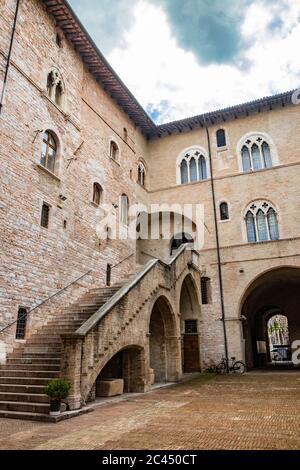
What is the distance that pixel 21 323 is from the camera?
11086 mm

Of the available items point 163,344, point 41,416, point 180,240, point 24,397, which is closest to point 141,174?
point 180,240

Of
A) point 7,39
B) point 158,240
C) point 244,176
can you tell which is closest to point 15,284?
point 7,39

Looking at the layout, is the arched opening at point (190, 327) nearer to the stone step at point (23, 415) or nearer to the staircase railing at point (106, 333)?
the staircase railing at point (106, 333)

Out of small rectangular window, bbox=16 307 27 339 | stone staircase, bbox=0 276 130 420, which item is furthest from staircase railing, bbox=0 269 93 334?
stone staircase, bbox=0 276 130 420

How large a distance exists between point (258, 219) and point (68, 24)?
1354 centimetres

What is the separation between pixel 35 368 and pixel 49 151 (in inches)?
322

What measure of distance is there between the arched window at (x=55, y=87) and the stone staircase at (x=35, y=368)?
845 centimetres

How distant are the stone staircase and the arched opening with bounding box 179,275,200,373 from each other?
704cm

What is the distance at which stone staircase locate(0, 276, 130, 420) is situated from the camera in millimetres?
7926

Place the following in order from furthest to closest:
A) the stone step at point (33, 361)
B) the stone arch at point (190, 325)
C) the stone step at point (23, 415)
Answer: the stone arch at point (190, 325)
the stone step at point (33, 361)
the stone step at point (23, 415)

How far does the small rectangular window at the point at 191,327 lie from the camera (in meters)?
19.2

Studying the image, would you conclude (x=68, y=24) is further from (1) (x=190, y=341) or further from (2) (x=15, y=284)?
(1) (x=190, y=341)

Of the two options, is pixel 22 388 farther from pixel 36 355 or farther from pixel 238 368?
pixel 238 368

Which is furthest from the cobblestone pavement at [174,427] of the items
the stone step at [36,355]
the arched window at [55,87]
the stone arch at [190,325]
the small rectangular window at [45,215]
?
the arched window at [55,87]
